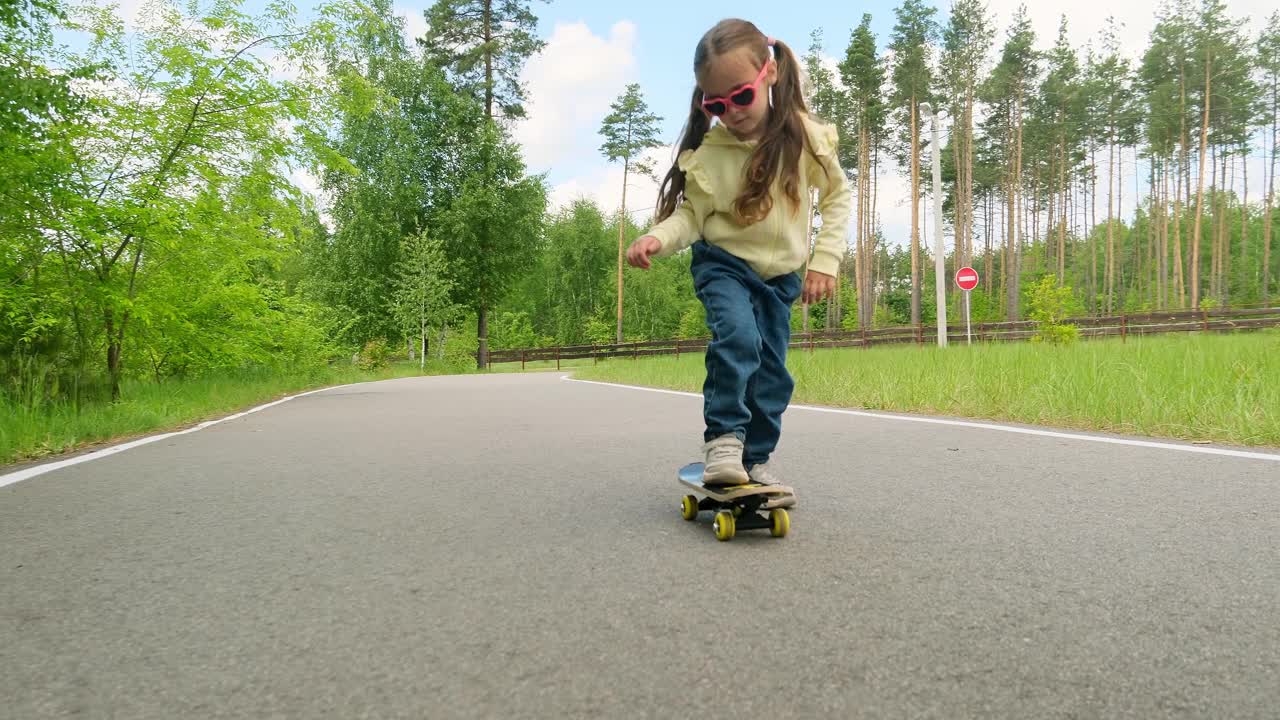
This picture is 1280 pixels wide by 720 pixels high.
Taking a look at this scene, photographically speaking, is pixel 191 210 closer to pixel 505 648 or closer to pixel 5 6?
pixel 5 6

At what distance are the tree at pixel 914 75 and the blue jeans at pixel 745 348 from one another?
34.1 meters

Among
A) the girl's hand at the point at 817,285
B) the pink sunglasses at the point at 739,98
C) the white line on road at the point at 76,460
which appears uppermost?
the pink sunglasses at the point at 739,98

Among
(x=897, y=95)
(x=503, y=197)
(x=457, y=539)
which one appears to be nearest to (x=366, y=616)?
(x=457, y=539)

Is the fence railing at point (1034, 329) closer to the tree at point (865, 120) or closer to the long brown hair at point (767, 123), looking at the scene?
the tree at point (865, 120)

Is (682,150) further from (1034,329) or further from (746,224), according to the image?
(1034,329)

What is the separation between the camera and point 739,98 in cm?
285

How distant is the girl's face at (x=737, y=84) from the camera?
2.84m

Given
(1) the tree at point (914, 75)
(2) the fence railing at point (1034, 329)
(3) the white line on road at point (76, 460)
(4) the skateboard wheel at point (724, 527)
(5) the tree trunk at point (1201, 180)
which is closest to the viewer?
(4) the skateboard wheel at point (724, 527)

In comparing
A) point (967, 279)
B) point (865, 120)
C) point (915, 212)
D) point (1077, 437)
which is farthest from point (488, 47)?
point (1077, 437)

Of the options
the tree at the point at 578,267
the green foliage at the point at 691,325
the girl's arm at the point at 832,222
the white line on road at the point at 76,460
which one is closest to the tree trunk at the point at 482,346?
the tree at the point at 578,267

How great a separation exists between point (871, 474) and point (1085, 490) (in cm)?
92

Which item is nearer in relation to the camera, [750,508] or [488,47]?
[750,508]

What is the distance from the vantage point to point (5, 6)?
6656 mm

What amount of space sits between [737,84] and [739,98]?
0.05 metres
